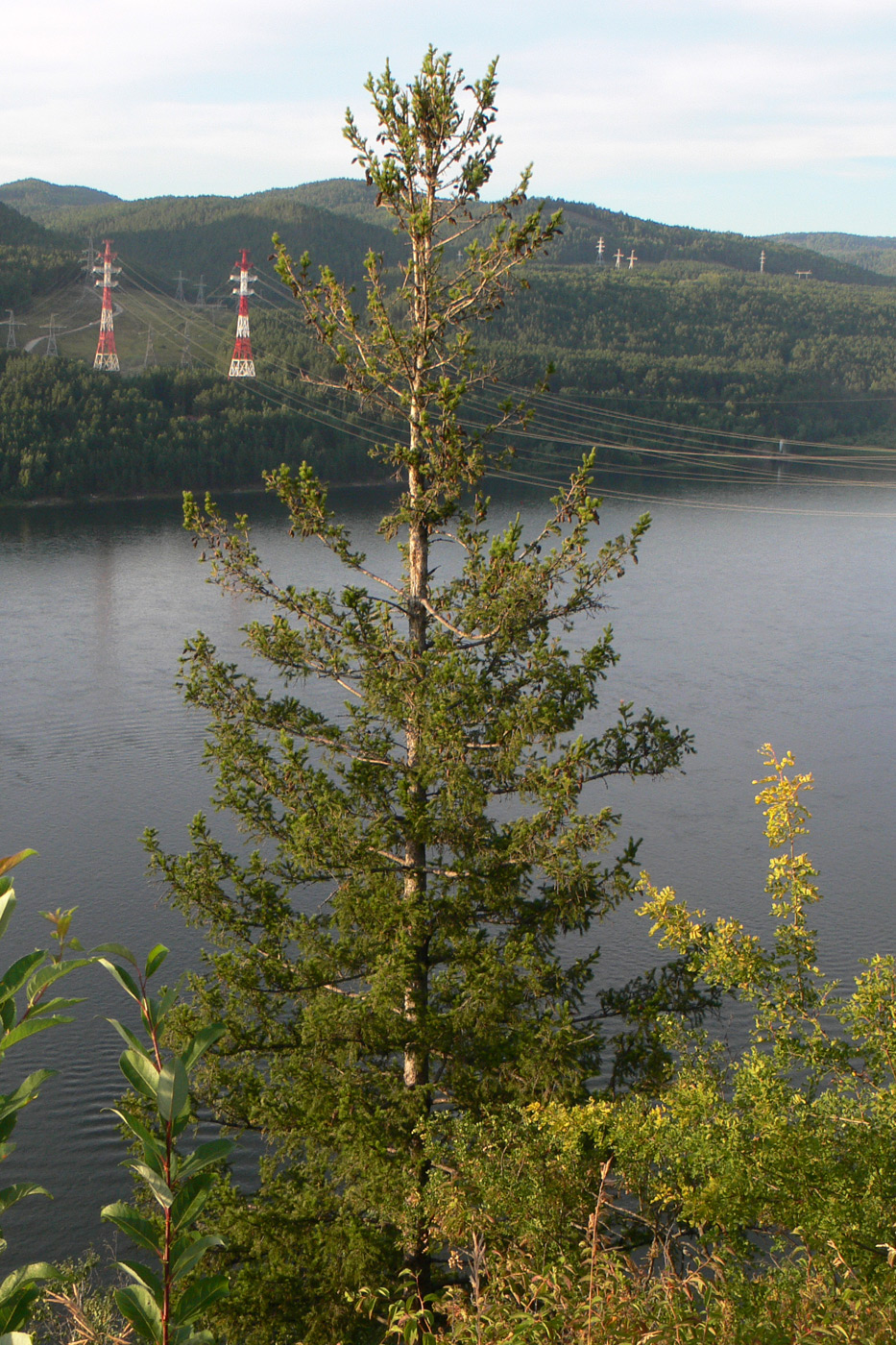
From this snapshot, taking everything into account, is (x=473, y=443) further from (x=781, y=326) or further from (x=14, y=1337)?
(x=781, y=326)

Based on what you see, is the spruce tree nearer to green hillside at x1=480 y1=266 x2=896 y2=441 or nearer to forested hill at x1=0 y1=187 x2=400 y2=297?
green hillside at x1=480 y1=266 x2=896 y2=441

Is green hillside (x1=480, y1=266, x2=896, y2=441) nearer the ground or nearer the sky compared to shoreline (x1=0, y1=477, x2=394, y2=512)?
nearer the sky

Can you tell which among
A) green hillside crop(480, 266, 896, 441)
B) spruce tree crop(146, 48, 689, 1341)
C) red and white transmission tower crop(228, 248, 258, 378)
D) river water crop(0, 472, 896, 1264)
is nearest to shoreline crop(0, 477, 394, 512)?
river water crop(0, 472, 896, 1264)

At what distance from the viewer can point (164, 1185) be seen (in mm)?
1472

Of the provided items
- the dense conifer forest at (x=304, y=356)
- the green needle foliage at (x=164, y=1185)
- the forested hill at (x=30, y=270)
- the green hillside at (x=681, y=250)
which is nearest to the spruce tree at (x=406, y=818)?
the dense conifer forest at (x=304, y=356)

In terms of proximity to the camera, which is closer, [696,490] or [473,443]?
[473,443]

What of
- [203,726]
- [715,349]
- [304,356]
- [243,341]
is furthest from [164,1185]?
[715,349]

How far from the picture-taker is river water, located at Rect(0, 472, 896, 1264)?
56.9 ft

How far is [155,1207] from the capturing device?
10531mm

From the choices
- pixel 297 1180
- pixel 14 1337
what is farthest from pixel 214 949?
pixel 14 1337

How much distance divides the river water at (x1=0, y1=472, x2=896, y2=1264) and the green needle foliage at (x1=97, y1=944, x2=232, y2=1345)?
6410 millimetres

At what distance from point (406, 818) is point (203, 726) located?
2210 centimetres

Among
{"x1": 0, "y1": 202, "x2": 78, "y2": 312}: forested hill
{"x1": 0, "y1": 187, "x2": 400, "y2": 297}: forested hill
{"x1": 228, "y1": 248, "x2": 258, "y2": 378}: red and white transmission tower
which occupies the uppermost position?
{"x1": 0, "y1": 187, "x2": 400, "y2": 297}: forested hill

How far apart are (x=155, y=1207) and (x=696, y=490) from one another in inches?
2498
